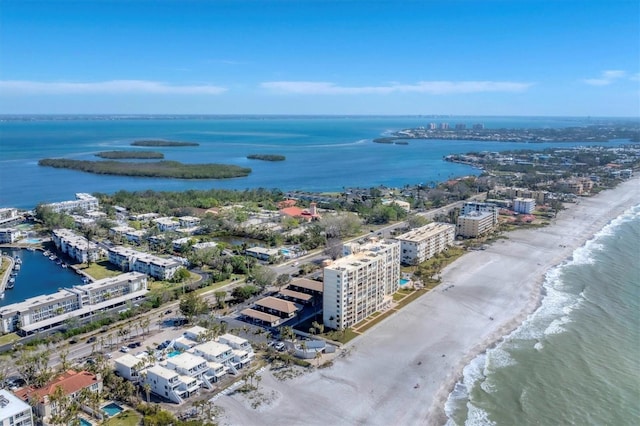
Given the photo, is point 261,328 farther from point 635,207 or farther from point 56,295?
point 635,207

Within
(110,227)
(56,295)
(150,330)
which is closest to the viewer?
(150,330)

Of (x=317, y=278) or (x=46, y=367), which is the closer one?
(x=46, y=367)

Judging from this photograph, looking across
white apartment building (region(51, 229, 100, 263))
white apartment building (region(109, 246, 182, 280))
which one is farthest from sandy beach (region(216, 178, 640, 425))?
white apartment building (region(51, 229, 100, 263))

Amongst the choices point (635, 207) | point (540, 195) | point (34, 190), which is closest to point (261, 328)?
point (540, 195)

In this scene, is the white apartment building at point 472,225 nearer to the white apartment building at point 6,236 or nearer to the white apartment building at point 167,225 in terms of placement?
the white apartment building at point 167,225

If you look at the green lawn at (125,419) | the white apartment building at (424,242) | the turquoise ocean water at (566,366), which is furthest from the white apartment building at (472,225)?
the green lawn at (125,419)
